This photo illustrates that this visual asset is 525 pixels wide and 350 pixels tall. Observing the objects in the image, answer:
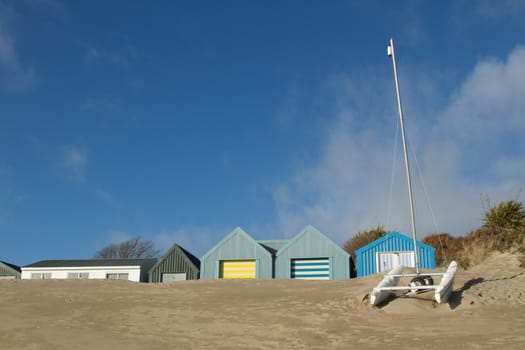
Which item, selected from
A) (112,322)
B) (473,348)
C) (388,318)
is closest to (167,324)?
(112,322)

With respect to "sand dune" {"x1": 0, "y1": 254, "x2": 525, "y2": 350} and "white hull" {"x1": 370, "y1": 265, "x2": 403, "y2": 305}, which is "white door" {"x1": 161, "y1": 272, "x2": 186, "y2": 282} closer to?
"sand dune" {"x1": 0, "y1": 254, "x2": 525, "y2": 350}

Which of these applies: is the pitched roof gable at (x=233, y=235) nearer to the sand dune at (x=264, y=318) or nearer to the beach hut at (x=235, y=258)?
the beach hut at (x=235, y=258)

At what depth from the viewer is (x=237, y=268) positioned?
2516 cm

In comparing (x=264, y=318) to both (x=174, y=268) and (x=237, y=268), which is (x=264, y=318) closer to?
(x=237, y=268)

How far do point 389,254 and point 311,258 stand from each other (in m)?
3.68

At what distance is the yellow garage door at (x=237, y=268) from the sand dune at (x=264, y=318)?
329 inches

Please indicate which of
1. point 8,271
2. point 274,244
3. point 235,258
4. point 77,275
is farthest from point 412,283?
point 8,271

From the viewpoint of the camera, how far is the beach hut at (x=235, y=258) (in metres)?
24.8

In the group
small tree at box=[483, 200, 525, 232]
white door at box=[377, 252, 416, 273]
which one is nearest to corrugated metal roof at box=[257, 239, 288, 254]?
white door at box=[377, 252, 416, 273]

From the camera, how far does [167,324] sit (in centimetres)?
1108

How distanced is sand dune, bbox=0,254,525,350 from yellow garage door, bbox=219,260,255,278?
27.4ft

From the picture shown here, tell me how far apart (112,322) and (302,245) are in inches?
554

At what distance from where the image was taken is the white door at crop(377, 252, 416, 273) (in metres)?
22.6

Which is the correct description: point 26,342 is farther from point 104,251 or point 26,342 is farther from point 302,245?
point 104,251
